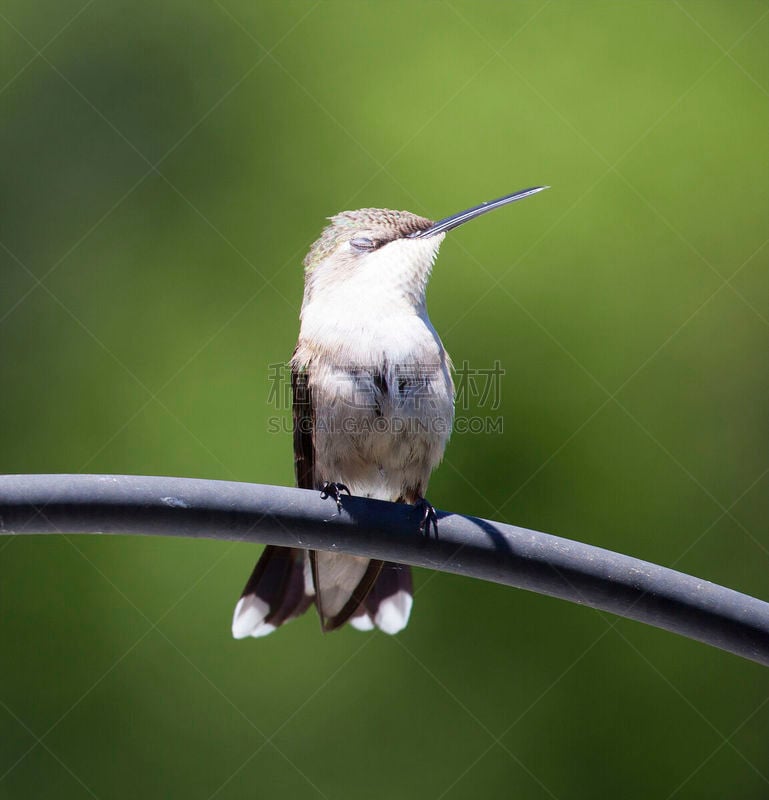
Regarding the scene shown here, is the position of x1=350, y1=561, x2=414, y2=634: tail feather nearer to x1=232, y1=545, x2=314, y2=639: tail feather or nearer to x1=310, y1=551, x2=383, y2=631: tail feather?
x1=310, y1=551, x2=383, y2=631: tail feather

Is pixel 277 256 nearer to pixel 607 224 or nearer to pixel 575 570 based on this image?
pixel 607 224

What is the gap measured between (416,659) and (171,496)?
336 cm

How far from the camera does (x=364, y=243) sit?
4277mm

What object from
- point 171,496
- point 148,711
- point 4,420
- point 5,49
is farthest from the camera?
point 5,49

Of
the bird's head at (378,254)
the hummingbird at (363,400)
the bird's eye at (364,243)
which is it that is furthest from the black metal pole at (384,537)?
the bird's eye at (364,243)

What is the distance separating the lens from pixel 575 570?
245 centimetres

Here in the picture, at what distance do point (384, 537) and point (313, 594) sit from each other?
1611 millimetres

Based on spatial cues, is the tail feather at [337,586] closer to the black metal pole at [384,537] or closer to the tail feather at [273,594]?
the tail feather at [273,594]

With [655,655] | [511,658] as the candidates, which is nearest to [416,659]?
[511,658]

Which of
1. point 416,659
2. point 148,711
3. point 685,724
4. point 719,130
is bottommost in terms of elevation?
point 148,711

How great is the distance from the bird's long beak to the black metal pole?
5.79ft

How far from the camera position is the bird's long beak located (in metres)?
3.97

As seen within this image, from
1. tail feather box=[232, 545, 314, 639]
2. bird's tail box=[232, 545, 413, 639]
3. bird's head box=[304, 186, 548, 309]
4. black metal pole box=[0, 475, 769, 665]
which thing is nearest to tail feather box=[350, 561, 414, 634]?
bird's tail box=[232, 545, 413, 639]

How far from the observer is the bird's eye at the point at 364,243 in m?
4.27
